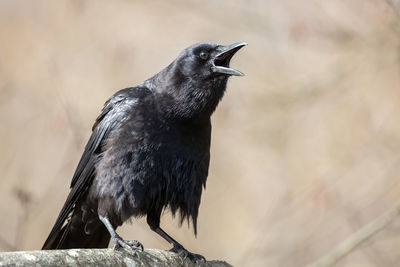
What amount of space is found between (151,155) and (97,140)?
0.63 meters

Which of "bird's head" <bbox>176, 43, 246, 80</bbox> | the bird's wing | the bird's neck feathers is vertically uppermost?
"bird's head" <bbox>176, 43, 246, 80</bbox>

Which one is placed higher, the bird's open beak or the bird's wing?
the bird's open beak

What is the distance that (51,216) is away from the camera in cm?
909

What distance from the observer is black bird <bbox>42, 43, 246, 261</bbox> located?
5059mm

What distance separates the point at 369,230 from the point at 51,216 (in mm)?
5047

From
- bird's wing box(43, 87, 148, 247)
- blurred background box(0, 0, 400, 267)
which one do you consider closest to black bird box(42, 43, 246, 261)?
bird's wing box(43, 87, 148, 247)

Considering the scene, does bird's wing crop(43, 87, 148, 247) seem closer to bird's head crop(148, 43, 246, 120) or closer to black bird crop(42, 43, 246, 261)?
black bird crop(42, 43, 246, 261)

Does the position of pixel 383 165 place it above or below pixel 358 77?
below

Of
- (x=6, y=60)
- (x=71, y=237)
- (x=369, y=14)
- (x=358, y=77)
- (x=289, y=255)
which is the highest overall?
(x=369, y=14)

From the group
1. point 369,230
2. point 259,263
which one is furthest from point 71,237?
point 259,263

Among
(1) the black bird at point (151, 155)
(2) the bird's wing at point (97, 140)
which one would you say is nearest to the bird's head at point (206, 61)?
(1) the black bird at point (151, 155)

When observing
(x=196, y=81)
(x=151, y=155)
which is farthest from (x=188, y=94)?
(x=151, y=155)

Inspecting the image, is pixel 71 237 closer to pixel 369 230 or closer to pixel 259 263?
pixel 369 230

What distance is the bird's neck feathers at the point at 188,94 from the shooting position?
525cm
